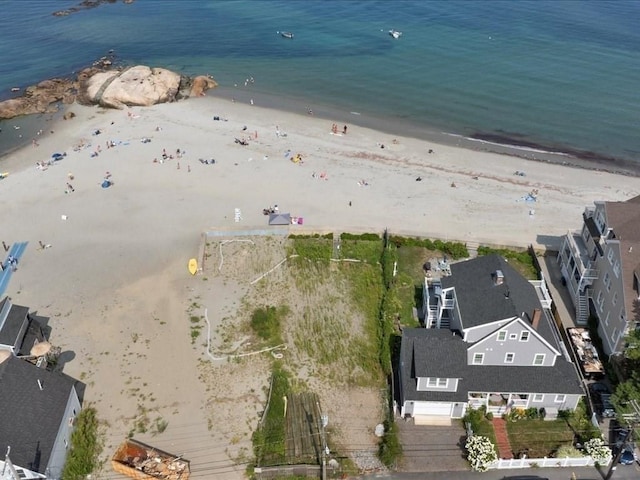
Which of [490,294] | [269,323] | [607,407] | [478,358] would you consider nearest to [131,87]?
[269,323]

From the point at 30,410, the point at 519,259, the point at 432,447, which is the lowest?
the point at 432,447

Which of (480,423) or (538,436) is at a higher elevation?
(480,423)

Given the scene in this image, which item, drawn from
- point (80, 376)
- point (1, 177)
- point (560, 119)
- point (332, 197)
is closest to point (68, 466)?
point (80, 376)

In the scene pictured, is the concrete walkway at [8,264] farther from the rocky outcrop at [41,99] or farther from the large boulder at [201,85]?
the large boulder at [201,85]

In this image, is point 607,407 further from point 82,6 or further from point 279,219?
point 82,6

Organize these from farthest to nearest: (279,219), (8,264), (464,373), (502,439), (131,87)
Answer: (131,87), (279,219), (8,264), (464,373), (502,439)

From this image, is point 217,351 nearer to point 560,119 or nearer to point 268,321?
point 268,321
